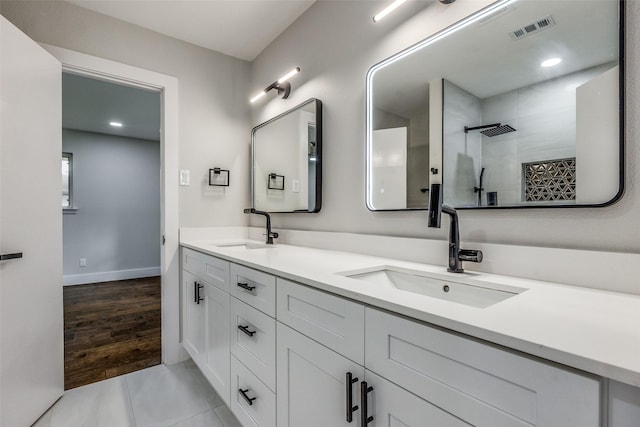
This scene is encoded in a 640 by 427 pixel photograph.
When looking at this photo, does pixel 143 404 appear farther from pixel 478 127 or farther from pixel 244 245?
pixel 478 127

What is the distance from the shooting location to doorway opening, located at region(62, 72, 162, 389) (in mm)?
2891

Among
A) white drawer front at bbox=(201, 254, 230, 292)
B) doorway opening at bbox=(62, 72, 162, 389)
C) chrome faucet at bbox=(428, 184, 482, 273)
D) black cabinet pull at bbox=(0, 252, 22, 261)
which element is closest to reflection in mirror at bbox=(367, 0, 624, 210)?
chrome faucet at bbox=(428, 184, 482, 273)

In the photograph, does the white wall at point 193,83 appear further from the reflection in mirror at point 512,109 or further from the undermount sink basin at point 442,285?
the undermount sink basin at point 442,285

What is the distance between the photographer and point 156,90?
7.07 feet

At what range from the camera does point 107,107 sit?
11.7ft

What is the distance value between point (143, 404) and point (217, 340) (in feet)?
1.95

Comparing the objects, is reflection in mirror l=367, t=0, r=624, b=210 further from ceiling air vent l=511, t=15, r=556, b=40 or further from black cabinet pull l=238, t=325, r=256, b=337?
black cabinet pull l=238, t=325, r=256, b=337

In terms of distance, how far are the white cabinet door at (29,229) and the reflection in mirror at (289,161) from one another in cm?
123

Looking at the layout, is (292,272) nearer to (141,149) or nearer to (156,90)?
(156,90)

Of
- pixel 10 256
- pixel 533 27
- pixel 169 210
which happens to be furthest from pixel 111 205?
pixel 533 27

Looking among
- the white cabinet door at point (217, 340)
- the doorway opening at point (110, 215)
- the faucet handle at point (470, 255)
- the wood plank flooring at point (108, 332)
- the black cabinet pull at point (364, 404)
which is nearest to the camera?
the black cabinet pull at point (364, 404)

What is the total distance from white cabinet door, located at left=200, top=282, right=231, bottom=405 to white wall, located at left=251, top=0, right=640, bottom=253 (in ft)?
2.28

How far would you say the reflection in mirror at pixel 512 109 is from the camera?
2.77ft

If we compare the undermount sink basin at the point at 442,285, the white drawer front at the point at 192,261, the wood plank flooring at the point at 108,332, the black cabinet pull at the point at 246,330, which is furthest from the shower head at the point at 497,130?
the wood plank flooring at the point at 108,332
